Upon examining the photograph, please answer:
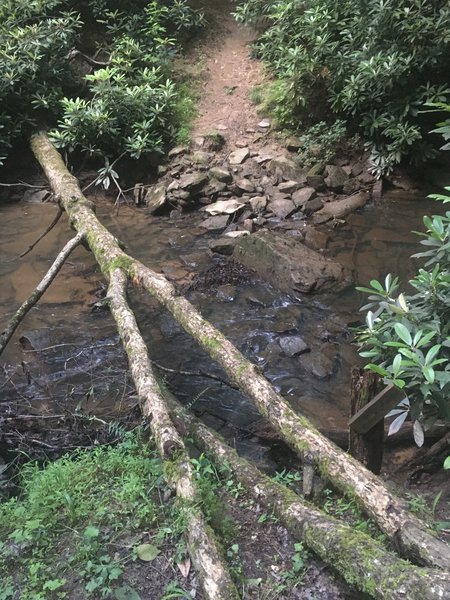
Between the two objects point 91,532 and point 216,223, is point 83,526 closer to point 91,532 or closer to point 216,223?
point 91,532

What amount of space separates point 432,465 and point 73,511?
2501 mm

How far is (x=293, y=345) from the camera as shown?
538 cm

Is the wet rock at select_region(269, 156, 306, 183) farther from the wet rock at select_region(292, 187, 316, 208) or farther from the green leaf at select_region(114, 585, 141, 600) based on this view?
the green leaf at select_region(114, 585, 141, 600)

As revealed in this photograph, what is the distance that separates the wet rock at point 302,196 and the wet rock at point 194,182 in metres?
1.62

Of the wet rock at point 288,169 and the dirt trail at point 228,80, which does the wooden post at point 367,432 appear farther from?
the dirt trail at point 228,80

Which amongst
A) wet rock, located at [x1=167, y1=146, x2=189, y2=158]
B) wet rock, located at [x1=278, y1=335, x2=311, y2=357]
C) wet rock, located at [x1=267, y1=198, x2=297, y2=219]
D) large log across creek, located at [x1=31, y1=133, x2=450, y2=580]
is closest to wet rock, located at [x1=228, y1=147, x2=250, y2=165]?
wet rock, located at [x1=167, y1=146, x2=189, y2=158]

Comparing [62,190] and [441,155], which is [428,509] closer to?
[62,190]

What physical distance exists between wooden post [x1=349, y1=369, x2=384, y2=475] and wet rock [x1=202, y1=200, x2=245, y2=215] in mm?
5455

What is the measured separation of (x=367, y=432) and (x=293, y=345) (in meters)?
2.19

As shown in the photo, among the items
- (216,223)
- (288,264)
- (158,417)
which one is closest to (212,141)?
(216,223)

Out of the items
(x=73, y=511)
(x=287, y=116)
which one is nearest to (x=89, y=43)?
(x=287, y=116)

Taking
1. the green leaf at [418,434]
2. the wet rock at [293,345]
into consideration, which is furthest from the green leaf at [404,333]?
the wet rock at [293,345]

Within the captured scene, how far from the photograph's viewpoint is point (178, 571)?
8.20ft

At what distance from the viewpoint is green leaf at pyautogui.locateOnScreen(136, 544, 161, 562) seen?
255cm
